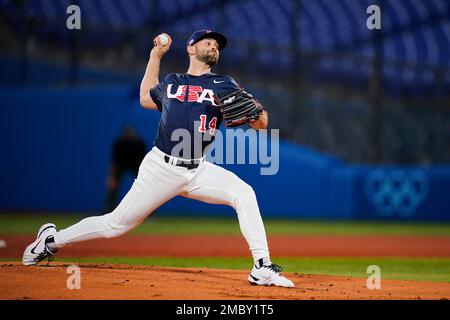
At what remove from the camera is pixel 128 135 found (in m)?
16.7

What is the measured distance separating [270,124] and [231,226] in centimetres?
286

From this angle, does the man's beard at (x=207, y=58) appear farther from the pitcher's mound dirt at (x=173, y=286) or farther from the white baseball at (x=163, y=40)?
the pitcher's mound dirt at (x=173, y=286)

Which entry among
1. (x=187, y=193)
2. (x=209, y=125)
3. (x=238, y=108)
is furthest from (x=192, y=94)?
(x=187, y=193)

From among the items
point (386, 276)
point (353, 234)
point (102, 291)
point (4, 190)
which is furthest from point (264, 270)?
point (4, 190)

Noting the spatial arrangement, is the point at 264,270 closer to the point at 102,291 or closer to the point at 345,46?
the point at 102,291

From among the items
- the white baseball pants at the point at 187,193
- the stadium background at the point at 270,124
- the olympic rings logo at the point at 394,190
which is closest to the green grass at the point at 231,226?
the stadium background at the point at 270,124

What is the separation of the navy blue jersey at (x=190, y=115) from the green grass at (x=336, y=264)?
2576mm

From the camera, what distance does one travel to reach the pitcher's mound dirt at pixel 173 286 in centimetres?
638

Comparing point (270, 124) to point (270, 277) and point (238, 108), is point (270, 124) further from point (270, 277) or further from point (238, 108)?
point (270, 277)

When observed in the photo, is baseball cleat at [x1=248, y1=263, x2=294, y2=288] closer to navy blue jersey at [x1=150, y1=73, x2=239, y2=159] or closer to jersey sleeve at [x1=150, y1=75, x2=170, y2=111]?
navy blue jersey at [x1=150, y1=73, x2=239, y2=159]

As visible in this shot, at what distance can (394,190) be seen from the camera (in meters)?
19.1

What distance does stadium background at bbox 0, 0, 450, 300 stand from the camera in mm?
19297

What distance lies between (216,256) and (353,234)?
4923mm

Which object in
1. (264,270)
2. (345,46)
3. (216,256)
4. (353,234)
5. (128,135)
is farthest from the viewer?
(345,46)
